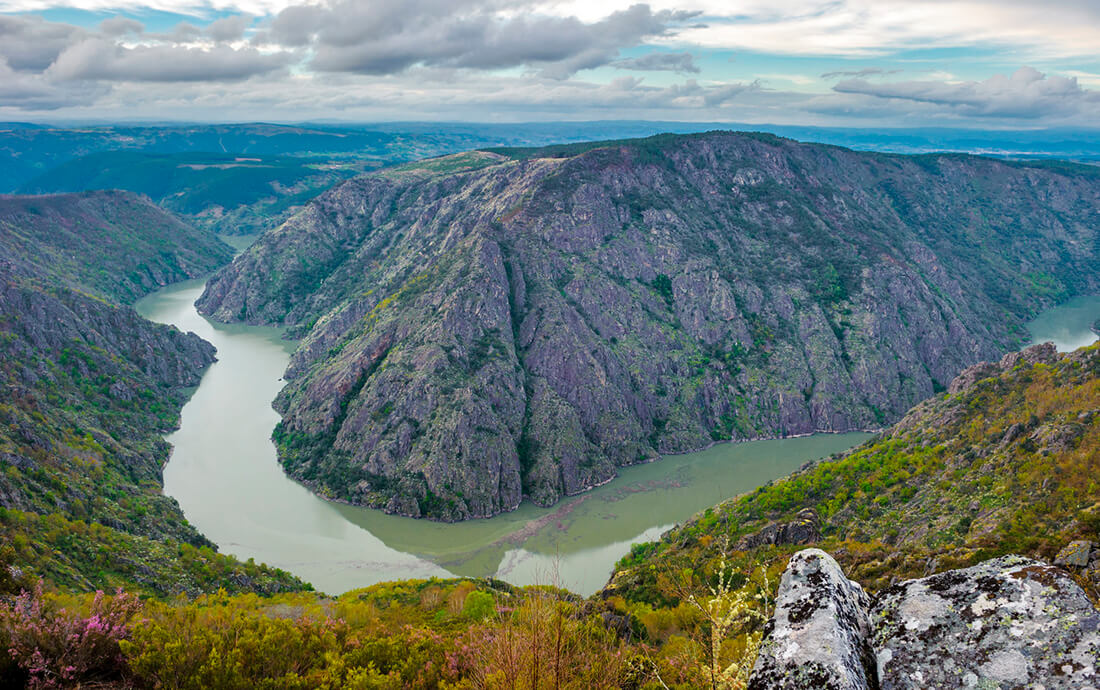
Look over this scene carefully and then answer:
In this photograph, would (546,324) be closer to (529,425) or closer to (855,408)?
(529,425)

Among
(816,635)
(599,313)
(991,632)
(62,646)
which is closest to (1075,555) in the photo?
(991,632)

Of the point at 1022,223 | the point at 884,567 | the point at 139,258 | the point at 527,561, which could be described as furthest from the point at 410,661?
the point at 1022,223

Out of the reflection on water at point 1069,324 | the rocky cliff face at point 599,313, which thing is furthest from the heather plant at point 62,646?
the reflection on water at point 1069,324

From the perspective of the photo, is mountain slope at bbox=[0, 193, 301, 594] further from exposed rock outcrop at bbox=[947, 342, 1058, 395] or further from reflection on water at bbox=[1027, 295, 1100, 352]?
reflection on water at bbox=[1027, 295, 1100, 352]

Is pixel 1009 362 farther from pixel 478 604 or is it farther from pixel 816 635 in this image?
pixel 816 635

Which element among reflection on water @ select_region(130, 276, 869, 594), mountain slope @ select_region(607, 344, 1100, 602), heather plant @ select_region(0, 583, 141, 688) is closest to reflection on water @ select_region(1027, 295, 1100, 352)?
reflection on water @ select_region(130, 276, 869, 594)

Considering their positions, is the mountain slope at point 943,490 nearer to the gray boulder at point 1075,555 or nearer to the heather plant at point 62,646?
the gray boulder at point 1075,555
